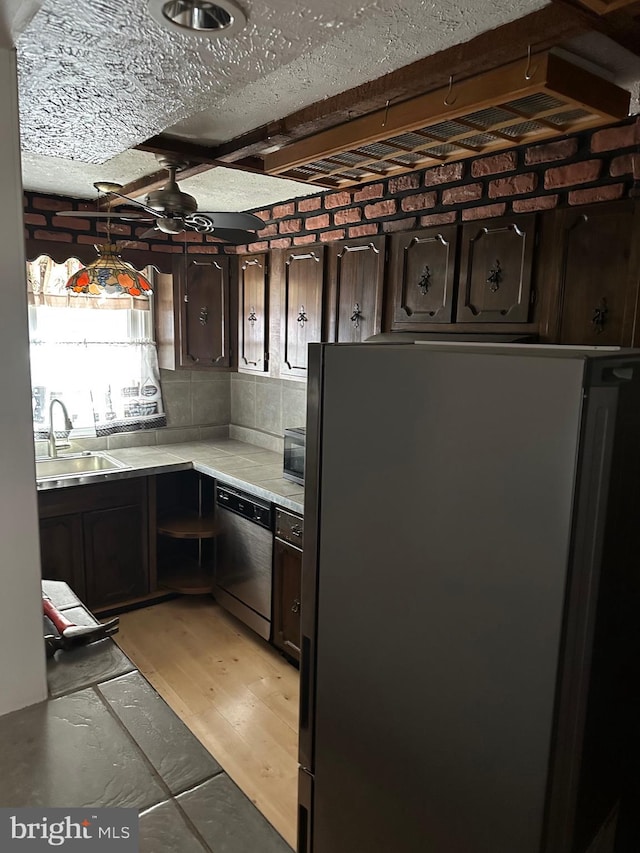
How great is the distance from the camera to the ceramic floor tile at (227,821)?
2.72 ft

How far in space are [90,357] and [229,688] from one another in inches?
83.8

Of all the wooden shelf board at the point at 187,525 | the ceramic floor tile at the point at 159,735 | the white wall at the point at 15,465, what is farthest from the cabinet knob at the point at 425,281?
the wooden shelf board at the point at 187,525

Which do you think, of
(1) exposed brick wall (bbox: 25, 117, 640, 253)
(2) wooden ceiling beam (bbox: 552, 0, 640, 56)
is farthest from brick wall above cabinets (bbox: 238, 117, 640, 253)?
(2) wooden ceiling beam (bbox: 552, 0, 640, 56)

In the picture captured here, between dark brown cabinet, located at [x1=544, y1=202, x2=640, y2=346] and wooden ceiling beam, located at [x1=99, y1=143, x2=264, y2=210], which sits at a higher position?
wooden ceiling beam, located at [x1=99, y1=143, x2=264, y2=210]

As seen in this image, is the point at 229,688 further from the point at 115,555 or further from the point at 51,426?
the point at 51,426

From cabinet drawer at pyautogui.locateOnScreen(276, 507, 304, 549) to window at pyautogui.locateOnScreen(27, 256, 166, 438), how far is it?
4.66 feet

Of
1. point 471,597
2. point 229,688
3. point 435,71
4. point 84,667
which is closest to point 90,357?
point 229,688

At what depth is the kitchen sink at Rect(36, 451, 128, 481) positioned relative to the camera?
3.34 metres

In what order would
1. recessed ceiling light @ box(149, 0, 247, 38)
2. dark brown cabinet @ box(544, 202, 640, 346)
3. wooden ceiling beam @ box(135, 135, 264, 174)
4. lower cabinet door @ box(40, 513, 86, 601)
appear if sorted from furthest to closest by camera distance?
lower cabinet door @ box(40, 513, 86, 601) < wooden ceiling beam @ box(135, 135, 264, 174) < dark brown cabinet @ box(544, 202, 640, 346) < recessed ceiling light @ box(149, 0, 247, 38)

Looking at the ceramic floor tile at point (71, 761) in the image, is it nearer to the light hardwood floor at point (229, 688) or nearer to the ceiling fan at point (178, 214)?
the light hardwood floor at point (229, 688)

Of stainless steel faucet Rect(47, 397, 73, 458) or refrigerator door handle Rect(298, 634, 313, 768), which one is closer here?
refrigerator door handle Rect(298, 634, 313, 768)

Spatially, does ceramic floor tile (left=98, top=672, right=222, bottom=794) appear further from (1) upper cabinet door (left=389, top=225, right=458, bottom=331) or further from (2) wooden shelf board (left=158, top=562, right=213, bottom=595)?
(2) wooden shelf board (left=158, top=562, right=213, bottom=595)

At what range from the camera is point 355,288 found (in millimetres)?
2619

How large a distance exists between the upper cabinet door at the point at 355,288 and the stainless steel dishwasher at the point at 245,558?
98cm
